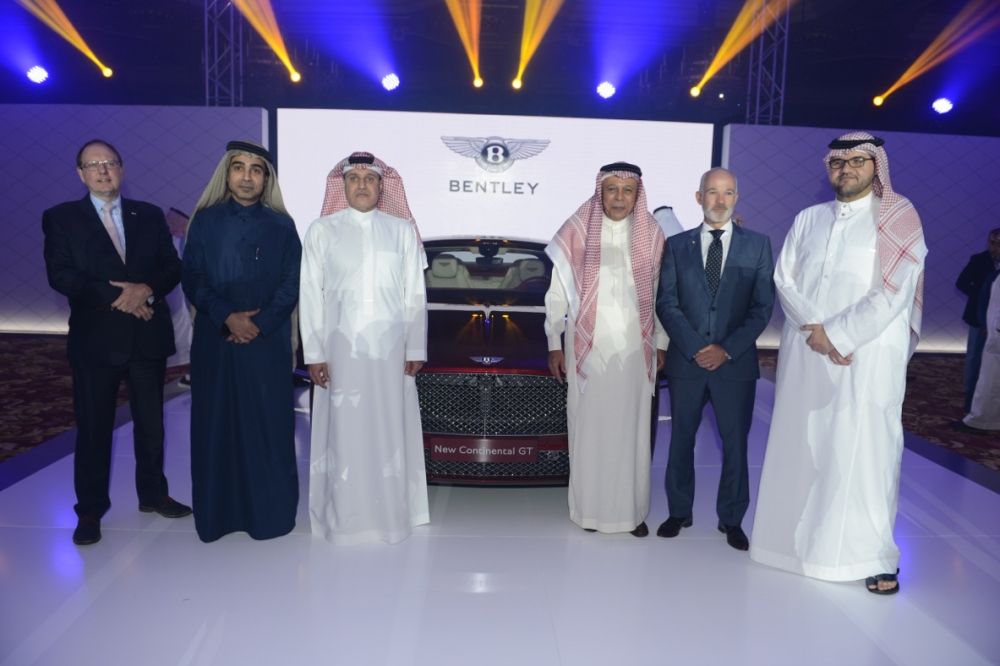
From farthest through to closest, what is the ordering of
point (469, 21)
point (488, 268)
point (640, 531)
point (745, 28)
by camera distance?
point (469, 21) → point (745, 28) → point (488, 268) → point (640, 531)

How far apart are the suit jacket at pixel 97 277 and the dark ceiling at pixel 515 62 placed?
7.28 m

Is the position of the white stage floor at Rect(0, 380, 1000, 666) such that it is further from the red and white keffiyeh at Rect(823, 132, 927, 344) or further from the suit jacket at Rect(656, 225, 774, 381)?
the red and white keffiyeh at Rect(823, 132, 927, 344)

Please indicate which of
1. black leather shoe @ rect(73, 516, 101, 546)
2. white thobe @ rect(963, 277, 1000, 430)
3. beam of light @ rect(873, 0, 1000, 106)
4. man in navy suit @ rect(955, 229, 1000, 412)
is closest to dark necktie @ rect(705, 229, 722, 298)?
black leather shoe @ rect(73, 516, 101, 546)

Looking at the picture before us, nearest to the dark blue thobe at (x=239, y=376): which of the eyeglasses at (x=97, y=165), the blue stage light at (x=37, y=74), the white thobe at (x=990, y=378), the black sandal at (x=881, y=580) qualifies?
the eyeglasses at (x=97, y=165)

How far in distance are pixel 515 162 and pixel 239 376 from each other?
575cm

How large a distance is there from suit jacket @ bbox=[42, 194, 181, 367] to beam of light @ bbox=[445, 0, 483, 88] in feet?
24.6

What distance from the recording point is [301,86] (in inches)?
396

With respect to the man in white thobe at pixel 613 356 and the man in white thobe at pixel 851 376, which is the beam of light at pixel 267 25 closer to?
the man in white thobe at pixel 613 356

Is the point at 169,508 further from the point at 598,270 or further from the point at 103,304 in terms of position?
the point at 598,270

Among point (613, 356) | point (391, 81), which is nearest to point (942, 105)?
point (391, 81)

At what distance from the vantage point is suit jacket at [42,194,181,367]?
2.78 metres

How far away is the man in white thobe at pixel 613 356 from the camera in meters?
2.95

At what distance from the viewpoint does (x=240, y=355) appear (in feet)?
9.23

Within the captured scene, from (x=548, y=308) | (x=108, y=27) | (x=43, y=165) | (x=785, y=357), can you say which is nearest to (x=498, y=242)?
(x=548, y=308)
